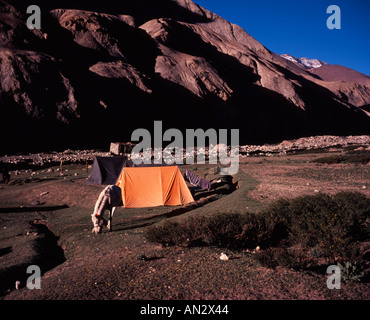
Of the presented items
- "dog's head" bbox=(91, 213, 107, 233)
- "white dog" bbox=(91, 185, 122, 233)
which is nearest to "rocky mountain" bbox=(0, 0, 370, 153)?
"white dog" bbox=(91, 185, 122, 233)

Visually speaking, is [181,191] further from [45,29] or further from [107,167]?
[45,29]

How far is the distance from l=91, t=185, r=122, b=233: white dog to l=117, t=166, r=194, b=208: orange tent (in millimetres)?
2580

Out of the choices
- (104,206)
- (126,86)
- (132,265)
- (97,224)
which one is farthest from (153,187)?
(126,86)

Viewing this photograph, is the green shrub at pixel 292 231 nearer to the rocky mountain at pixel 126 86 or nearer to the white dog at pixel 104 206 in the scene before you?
the white dog at pixel 104 206

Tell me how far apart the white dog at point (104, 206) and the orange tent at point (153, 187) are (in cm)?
258

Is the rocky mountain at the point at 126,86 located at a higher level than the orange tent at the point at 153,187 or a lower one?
higher

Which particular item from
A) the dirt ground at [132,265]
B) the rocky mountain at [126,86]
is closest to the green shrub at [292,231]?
the dirt ground at [132,265]

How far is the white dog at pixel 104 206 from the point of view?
404 inches

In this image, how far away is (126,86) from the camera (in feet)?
163

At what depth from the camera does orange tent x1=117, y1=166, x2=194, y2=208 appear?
571 inches

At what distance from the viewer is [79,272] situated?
6348 millimetres

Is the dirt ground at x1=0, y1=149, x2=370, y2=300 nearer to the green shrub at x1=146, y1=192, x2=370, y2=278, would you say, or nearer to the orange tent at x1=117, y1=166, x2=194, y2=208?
the green shrub at x1=146, y1=192, x2=370, y2=278

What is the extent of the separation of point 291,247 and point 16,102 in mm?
40348
